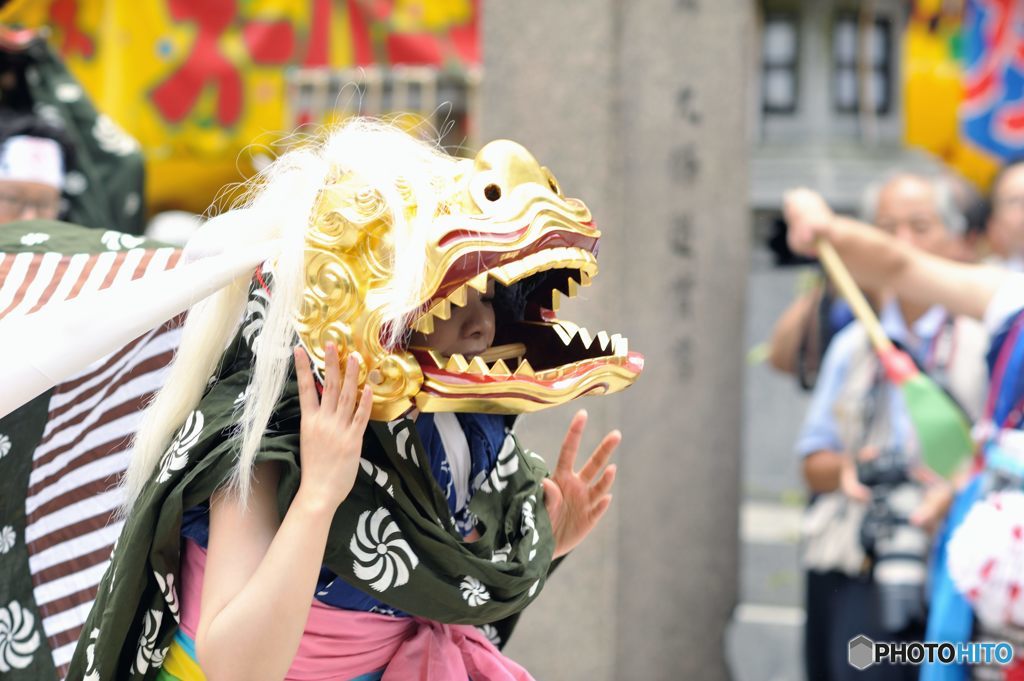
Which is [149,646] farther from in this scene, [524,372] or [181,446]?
[524,372]

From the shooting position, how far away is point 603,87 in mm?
3725

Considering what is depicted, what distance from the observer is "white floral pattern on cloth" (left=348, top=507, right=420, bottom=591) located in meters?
1.55

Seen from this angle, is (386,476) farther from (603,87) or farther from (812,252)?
(603,87)

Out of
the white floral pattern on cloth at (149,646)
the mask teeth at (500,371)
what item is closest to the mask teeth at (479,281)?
the mask teeth at (500,371)

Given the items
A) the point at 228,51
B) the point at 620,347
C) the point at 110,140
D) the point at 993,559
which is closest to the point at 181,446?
the point at 620,347

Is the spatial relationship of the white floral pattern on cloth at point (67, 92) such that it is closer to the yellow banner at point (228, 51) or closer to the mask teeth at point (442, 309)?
the yellow banner at point (228, 51)

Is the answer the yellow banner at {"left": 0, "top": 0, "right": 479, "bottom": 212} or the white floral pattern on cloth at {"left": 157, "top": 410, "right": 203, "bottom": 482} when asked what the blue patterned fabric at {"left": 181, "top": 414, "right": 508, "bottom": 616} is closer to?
the white floral pattern on cloth at {"left": 157, "top": 410, "right": 203, "bottom": 482}

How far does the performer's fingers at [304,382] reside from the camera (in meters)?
1.52

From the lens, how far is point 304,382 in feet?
5.00

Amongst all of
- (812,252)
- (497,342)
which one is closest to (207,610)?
(497,342)

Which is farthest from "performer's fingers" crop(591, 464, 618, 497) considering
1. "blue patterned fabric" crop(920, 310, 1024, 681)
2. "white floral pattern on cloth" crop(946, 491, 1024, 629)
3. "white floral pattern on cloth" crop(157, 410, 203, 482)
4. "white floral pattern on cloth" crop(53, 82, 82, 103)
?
"white floral pattern on cloth" crop(53, 82, 82, 103)

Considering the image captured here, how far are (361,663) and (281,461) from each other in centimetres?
34

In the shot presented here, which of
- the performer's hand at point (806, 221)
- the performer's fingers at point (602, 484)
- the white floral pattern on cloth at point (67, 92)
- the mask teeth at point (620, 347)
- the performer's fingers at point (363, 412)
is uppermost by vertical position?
the white floral pattern on cloth at point (67, 92)

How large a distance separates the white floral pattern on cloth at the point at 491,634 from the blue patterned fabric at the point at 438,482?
280 mm
